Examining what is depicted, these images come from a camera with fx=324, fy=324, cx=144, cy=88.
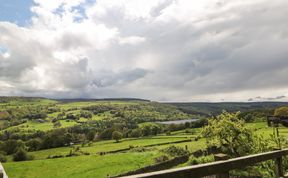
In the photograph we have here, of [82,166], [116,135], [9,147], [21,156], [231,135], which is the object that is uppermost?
[231,135]

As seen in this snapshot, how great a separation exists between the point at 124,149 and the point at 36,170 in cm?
2429

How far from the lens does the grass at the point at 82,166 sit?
187 feet

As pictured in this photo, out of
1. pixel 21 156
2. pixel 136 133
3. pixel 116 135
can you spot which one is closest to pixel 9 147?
pixel 21 156

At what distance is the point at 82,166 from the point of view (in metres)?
65.0

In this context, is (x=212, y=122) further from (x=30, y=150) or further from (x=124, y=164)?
(x=30, y=150)

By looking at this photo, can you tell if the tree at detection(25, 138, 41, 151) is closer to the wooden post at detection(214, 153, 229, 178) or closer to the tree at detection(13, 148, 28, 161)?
the tree at detection(13, 148, 28, 161)

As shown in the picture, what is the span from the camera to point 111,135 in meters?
116

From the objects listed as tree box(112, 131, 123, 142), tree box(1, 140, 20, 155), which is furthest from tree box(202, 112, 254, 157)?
tree box(1, 140, 20, 155)

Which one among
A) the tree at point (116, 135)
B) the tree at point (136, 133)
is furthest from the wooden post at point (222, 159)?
the tree at point (136, 133)

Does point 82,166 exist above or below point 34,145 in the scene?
above

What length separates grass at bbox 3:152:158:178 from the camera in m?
57.0

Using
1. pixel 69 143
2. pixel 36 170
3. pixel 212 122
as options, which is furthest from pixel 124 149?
pixel 212 122

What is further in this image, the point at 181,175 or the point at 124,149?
the point at 124,149

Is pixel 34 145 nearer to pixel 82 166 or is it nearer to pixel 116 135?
pixel 116 135
